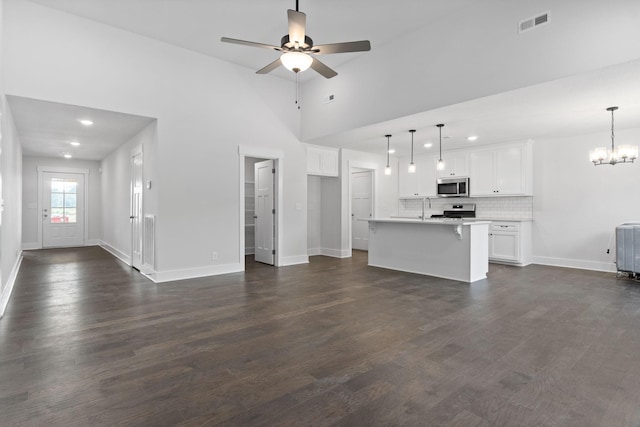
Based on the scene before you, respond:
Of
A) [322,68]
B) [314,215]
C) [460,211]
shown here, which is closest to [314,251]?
[314,215]

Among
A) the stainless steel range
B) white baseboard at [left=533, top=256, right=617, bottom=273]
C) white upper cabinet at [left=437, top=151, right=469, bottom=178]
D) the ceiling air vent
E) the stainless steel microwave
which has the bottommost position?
white baseboard at [left=533, top=256, right=617, bottom=273]

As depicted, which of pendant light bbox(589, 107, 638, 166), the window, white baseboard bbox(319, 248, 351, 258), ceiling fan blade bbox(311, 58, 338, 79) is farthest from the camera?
the window

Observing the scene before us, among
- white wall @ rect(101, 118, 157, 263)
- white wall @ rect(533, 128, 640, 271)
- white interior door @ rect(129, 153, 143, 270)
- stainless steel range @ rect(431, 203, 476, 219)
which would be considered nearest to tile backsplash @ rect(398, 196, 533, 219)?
stainless steel range @ rect(431, 203, 476, 219)

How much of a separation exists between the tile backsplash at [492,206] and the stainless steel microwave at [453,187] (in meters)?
0.34

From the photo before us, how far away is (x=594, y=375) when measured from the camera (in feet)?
7.75

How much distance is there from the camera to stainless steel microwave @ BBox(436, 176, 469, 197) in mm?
7809

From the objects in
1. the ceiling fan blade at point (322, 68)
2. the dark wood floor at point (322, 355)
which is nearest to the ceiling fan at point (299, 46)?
the ceiling fan blade at point (322, 68)

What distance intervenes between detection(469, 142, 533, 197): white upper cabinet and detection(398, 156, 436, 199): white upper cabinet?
3.27 ft

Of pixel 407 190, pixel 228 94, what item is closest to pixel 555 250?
pixel 407 190

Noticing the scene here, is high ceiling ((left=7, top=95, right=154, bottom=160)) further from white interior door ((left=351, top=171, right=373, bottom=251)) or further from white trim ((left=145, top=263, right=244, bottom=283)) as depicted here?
white interior door ((left=351, top=171, right=373, bottom=251))

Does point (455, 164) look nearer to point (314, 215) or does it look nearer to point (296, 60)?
point (314, 215)

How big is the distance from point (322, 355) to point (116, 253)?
750cm

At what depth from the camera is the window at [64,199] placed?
9.91 meters

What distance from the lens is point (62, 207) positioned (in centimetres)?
1005
